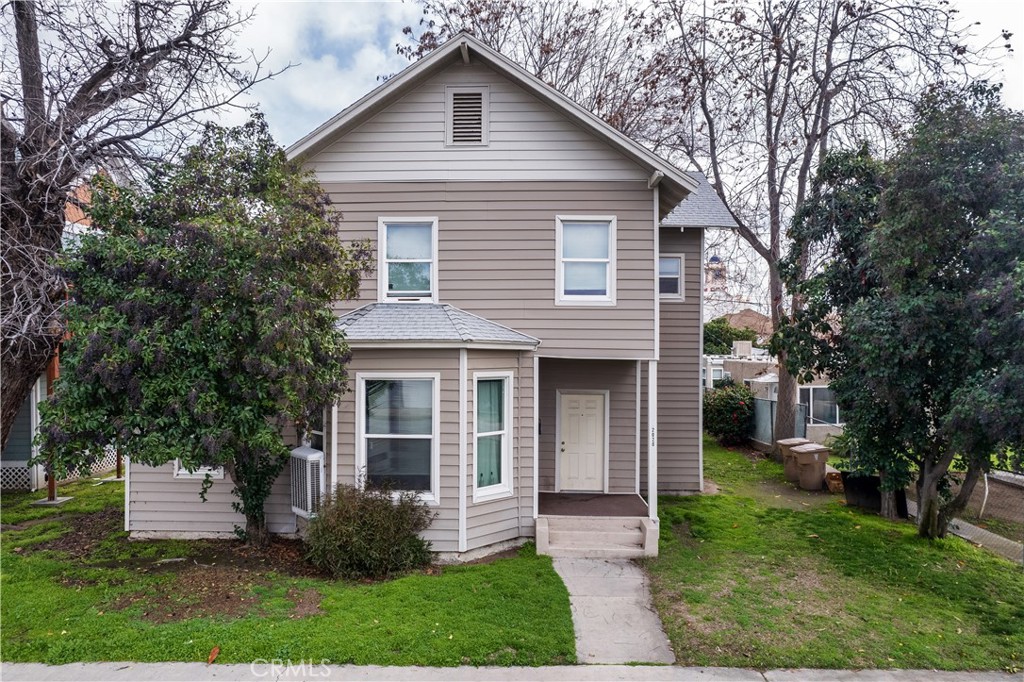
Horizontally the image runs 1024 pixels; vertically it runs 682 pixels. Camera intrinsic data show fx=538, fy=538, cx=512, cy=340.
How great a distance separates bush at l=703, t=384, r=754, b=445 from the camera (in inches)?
727

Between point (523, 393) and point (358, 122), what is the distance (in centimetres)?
571

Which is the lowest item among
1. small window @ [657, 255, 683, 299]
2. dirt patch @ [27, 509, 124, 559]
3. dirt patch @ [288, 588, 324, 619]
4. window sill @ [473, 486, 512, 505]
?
dirt patch @ [27, 509, 124, 559]

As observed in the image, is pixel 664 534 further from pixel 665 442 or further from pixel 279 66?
pixel 279 66

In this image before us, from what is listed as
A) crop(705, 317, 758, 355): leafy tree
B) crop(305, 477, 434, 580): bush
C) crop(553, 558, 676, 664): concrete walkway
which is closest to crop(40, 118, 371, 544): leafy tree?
crop(305, 477, 434, 580): bush

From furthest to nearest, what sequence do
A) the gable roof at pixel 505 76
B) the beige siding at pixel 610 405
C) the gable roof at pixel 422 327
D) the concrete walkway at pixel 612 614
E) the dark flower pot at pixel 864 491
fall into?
the dark flower pot at pixel 864 491 → the beige siding at pixel 610 405 → the gable roof at pixel 505 76 → the gable roof at pixel 422 327 → the concrete walkway at pixel 612 614

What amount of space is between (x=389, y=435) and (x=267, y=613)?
2.95 m

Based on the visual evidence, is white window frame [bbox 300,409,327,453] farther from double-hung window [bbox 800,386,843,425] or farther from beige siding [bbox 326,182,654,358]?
double-hung window [bbox 800,386,843,425]

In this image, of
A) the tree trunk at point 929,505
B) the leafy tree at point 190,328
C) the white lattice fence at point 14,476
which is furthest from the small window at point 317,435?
the tree trunk at point 929,505

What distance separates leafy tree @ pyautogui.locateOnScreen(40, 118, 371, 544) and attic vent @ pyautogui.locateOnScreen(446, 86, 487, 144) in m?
3.51

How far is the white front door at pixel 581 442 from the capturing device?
1114 cm

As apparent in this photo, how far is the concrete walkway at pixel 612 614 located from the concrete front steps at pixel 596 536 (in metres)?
0.17

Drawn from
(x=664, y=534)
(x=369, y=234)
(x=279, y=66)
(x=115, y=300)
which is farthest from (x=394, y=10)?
(x=664, y=534)

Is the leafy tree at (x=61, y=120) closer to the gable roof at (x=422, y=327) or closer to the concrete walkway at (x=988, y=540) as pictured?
the gable roof at (x=422, y=327)

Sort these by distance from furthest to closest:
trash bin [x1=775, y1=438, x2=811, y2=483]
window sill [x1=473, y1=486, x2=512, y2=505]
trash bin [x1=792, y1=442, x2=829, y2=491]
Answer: trash bin [x1=775, y1=438, x2=811, y2=483], trash bin [x1=792, y1=442, x2=829, y2=491], window sill [x1=473, y1=486, x2=512, y2=505]
